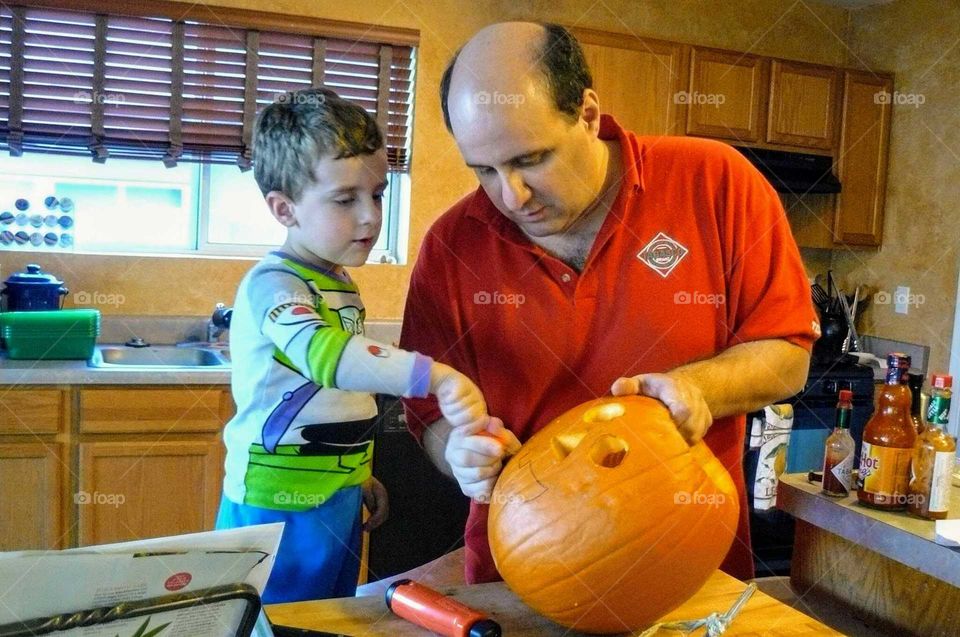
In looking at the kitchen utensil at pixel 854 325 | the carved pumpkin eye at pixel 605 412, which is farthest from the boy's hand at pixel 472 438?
the kitchen utensil at pixel 854 325

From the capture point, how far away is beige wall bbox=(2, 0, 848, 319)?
10.4 feet

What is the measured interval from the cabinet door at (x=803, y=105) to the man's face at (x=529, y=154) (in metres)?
2.73

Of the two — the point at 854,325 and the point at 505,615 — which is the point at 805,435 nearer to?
the point at 854,325

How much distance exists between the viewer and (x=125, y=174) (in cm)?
323

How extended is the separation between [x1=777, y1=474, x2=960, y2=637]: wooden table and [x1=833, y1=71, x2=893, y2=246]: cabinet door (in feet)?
8.31

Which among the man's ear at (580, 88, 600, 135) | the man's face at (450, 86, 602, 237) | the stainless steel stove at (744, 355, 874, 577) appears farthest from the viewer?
the stainless steel stove at (744, 355, 874, 577)

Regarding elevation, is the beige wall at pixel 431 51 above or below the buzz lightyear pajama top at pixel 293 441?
above

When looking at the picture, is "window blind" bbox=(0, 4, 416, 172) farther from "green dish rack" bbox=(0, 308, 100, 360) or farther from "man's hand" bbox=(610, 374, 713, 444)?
"man's hand" bbox=(610, 374, 713, 444)

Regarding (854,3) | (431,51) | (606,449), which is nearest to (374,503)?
(606,449)

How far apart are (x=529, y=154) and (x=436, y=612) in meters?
0.60

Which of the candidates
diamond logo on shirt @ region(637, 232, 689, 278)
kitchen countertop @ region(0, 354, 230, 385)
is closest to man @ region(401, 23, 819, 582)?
diamond logo on shirt @ region(637, 232, 689, 278)

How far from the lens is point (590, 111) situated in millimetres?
1281

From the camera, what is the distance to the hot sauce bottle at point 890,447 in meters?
1.45

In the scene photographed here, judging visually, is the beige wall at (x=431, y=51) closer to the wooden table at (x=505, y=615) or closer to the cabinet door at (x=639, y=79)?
the cabinet door at (x=639, y=79)
